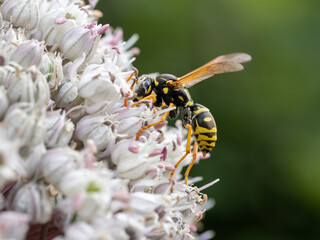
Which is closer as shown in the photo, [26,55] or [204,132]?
[26,55]

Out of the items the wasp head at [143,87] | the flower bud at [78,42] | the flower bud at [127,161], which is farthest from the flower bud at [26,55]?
the wasp head at [143,87]

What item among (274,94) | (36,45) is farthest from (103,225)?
(274,94)

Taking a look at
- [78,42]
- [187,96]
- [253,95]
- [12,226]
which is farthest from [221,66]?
[253,95]

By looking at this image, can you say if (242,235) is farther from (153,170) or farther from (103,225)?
(103,225)

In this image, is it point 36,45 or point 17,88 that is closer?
point 17,88

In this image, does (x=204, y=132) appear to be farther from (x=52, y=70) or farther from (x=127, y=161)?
(x=52, y=70)

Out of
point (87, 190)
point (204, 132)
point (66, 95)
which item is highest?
point (66, 95)
